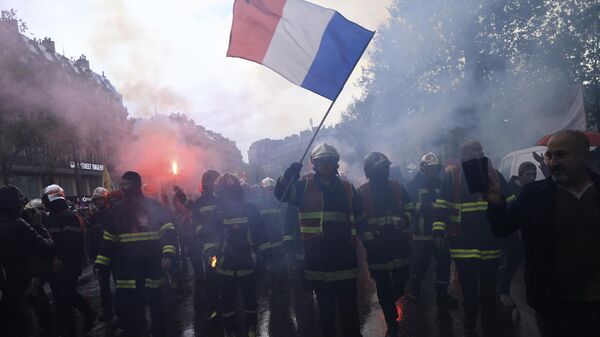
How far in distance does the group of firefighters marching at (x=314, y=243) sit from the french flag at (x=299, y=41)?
84 centimetres

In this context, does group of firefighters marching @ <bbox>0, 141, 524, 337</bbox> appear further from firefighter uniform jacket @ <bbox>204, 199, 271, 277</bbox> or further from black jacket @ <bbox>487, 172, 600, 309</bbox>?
black jacket @ <bbox>487, 172, 600, 309</bbox>

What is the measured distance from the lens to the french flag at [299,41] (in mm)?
4637

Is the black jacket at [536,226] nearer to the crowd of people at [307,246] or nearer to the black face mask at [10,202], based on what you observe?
the crowd of people at [307,246]

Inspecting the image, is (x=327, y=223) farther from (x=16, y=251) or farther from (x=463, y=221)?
(x=16, y=251)

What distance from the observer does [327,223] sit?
13.8 ft

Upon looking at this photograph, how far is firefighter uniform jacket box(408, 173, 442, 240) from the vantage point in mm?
6254

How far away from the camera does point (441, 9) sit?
715 inches

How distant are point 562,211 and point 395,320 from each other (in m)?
2.45

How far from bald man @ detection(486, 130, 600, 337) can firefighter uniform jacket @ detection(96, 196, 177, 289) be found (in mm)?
3637

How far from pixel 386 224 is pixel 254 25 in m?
2.55

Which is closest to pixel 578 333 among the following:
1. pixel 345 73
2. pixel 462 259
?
pixel 462 259

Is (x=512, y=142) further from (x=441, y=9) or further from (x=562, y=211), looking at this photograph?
(x=562, y=211)

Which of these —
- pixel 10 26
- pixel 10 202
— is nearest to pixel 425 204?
pixel 10 202

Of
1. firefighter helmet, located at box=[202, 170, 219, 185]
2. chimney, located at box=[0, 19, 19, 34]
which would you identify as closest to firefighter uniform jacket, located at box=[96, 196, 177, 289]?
firefighter helmet, located at box=[202, 170, 219, 185]
